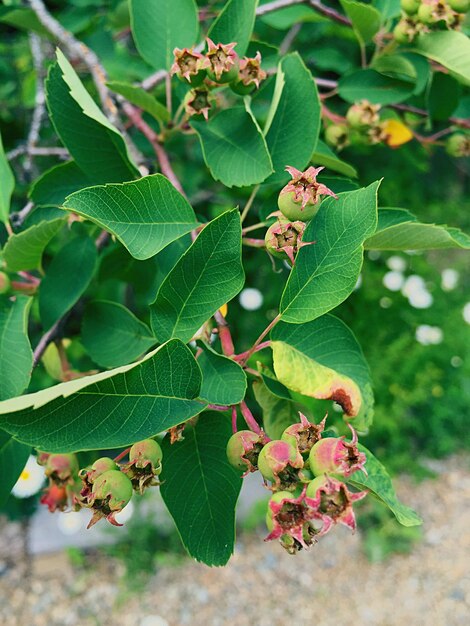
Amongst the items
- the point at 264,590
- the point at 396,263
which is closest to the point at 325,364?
the point at 264,590

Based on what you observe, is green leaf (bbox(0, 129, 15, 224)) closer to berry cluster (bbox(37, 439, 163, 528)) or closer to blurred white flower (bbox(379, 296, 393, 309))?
berry cluster (bbox(37, 439, 163, 528))

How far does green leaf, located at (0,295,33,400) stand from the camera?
1.99 ft

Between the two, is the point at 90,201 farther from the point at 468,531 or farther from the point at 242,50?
the point at 468,531

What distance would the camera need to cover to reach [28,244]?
2.28 feet

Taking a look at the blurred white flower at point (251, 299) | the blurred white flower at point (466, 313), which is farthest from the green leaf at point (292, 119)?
the blurred white flower at point (466, 313)

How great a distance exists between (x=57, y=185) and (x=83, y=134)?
0.45ft

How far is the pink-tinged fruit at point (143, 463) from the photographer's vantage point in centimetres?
54

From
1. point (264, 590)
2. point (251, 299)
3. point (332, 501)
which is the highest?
point (332, 501)

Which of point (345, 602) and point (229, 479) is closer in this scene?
point (229, 479)

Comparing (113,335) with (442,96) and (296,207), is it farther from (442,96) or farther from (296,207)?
(442,96)

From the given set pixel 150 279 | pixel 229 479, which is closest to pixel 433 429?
pixel 150 279

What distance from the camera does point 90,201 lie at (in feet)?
1.71

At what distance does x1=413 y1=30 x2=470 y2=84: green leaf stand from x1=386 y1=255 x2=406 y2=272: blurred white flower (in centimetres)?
225

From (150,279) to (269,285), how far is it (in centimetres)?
168
